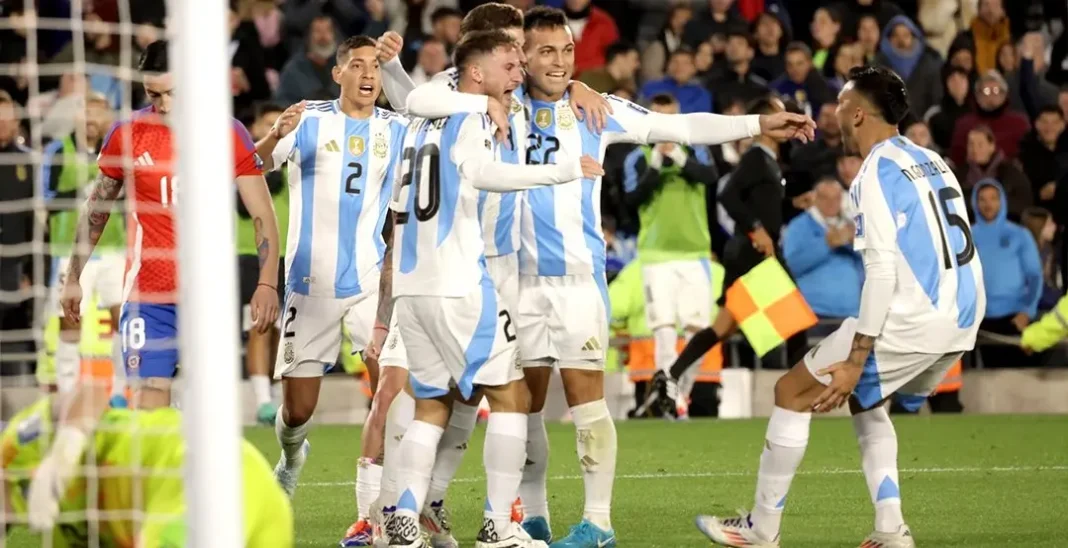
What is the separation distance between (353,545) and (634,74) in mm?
9197

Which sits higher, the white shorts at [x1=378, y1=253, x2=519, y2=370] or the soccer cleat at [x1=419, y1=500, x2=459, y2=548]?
the white shorts at [x1=378, y1=253, x2=519, y2=370]

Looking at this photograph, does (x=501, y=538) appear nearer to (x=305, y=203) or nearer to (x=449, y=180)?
(x=449, y=180)

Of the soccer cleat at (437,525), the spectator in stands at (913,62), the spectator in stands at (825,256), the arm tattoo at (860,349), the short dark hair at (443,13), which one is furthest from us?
the short dark hair at (443,13)

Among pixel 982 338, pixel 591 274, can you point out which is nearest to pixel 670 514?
pixel 591 274

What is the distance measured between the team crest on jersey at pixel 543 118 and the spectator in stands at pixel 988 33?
32.8 feet

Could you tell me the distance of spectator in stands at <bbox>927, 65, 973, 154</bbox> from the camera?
50.0 feet

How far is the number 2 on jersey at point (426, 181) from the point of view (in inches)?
256

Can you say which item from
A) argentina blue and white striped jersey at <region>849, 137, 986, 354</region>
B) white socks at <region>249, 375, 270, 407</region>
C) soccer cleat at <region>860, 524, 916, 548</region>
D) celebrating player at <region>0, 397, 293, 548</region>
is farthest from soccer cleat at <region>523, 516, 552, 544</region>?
white socks at <region>249, 375, 270, 407</region>

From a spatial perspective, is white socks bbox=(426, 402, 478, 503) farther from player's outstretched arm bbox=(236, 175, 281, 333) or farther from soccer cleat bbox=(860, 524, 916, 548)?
soccer cleat bbox=(860, 524, 916, 548)

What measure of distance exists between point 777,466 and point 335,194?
2.56 metres

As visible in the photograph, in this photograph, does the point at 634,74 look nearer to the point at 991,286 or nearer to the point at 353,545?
the point at 991,286

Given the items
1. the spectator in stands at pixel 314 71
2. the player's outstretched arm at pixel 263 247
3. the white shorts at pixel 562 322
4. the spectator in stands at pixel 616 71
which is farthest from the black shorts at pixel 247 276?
the white shorts at pixel 562 322

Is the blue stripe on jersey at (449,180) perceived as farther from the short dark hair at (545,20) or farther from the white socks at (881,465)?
the white socks at (881,465)

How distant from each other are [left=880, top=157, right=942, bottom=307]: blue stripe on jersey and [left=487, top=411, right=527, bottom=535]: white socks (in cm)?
156
